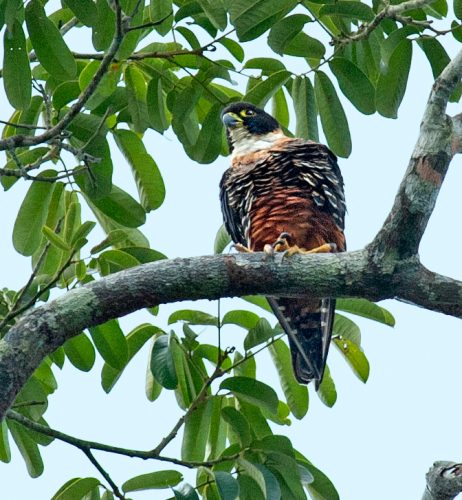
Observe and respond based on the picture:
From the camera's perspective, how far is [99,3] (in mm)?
3303

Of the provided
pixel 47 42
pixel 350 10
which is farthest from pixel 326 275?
pixel 47 42

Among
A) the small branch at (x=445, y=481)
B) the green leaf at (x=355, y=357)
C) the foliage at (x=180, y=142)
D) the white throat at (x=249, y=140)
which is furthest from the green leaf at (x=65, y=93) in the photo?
the small branch at (x=445, y=481)

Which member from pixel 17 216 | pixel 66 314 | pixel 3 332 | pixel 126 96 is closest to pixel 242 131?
pixel 126 96

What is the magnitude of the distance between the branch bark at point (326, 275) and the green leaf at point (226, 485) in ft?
1.78

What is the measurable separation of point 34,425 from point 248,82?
1.52m

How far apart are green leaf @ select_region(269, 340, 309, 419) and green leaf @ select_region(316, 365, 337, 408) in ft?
0.22

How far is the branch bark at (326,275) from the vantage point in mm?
2869

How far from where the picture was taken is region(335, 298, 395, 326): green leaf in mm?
3732

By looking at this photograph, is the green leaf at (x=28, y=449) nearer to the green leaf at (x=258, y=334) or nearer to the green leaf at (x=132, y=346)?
the green leaf at (x=132, y=346)

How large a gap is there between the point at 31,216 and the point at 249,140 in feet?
4.58

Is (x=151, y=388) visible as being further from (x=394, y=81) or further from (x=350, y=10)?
(x=350, y=10)

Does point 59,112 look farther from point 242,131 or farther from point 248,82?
point 242,131

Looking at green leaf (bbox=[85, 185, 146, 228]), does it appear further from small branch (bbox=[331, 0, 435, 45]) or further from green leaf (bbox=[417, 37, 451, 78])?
green leaf (bbox=[417, 37, 451, 78])

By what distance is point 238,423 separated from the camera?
342 centimetres
